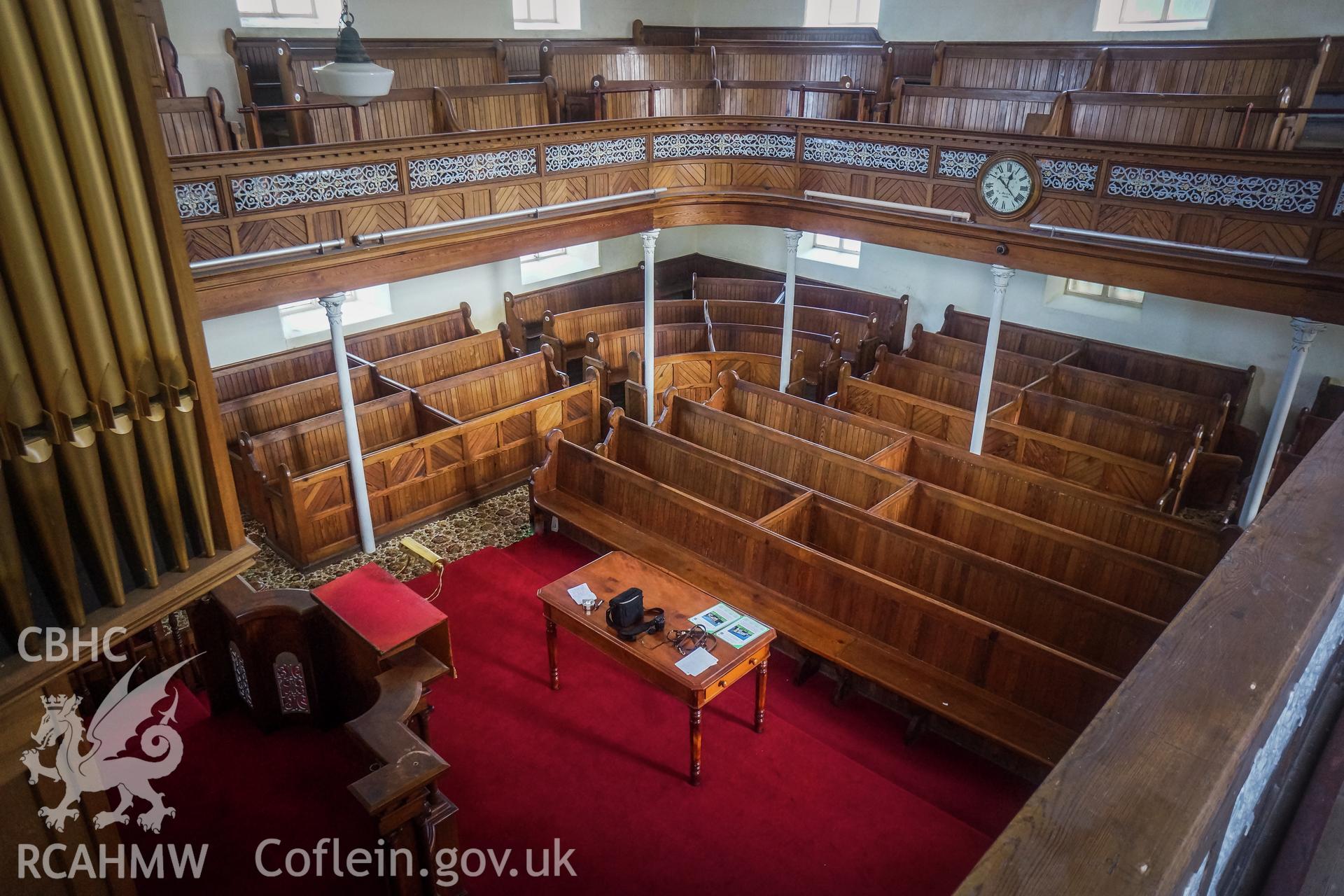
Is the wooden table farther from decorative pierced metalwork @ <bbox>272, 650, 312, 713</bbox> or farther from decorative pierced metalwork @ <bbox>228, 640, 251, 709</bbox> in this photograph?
decorative pierced metalwork @ <bbox>228, 640, 251, 709</bbox>

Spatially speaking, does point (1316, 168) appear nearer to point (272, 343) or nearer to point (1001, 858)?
point (1001, 858)

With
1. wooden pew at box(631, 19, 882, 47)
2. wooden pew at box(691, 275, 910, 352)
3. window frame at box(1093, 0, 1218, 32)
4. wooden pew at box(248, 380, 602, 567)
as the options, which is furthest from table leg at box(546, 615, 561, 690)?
wooden pew at box(631, 19, 882, 47)

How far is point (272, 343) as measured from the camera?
12680mm

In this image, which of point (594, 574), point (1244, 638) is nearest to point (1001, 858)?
point (1244, 638)

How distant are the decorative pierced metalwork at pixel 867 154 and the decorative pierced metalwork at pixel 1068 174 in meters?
1.42

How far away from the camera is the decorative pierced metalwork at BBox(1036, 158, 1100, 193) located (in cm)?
930

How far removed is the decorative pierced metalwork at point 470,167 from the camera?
30.1 feet

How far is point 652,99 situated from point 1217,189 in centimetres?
699

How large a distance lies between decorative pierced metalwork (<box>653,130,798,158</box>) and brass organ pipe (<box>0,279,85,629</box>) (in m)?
10.1

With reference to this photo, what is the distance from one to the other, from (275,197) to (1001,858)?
8.65 meters

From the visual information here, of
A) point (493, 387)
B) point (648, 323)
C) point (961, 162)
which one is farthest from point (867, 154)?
point (493, 387)

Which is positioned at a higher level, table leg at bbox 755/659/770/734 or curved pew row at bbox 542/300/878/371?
curved pew row at bbox 542/300/878/371

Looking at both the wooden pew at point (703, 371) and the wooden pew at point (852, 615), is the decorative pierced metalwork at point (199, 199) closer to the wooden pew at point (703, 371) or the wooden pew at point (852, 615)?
the wooden pew at point (852, 615)

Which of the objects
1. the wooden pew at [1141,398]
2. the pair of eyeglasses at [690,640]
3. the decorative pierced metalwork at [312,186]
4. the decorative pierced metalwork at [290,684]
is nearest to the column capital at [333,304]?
the decorative pierced metalwork at [312,186]
